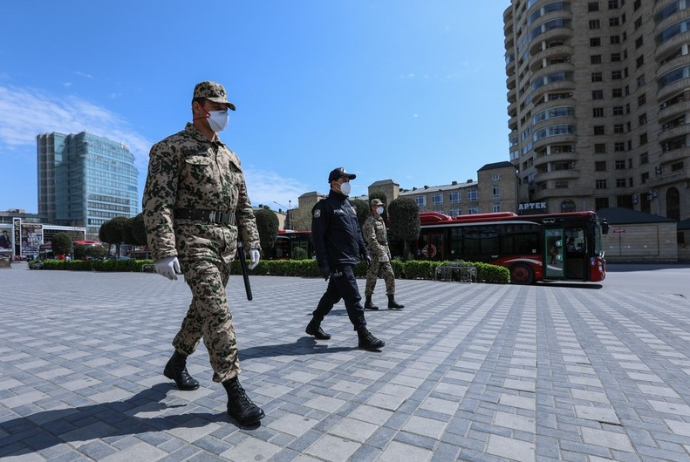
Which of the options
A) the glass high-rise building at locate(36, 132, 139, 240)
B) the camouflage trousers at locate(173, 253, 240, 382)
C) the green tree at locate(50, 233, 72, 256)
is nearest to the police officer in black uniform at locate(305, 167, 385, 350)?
the camouflage trousers at locate(173, 253, 240, 382)

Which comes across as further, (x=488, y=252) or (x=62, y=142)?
(x=62, y=142)

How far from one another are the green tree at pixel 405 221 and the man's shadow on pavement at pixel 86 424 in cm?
1471

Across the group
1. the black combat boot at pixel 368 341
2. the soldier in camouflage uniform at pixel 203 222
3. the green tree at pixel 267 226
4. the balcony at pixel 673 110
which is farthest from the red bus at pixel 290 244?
the balcony at pixel 673 110

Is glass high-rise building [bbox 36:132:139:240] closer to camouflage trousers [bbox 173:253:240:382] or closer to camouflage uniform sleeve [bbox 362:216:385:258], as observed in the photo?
camouflage uniform sleeve [bbox 362:216:385:258]

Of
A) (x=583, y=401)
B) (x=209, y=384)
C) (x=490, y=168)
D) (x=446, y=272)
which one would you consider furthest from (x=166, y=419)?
(x=490, y=168)

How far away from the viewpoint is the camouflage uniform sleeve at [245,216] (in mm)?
3057

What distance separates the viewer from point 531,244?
14734 mm

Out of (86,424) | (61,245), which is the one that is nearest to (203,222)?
(86,424)

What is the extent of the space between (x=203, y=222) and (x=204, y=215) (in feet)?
0.17

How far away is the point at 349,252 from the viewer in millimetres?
4445

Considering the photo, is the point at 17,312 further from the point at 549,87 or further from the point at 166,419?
the point at 549,87

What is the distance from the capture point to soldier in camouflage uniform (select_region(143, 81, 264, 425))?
7.98 ft

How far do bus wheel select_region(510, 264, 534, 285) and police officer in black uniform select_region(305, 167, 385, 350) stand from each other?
12298mm

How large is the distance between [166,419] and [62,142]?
5971 inches
